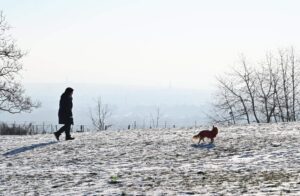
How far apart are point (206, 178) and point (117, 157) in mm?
5744

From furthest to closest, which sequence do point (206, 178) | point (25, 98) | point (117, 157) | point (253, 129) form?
point (25, 98) < point (253, 129) < point (117, 157) < point (206, 178)

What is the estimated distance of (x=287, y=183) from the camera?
36.0 ft

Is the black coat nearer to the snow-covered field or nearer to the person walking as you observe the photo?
the person walking

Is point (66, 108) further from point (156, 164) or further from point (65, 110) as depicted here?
point (156, 164)

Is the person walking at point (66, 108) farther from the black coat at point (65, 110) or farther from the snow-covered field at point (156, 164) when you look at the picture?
the snow-covered field at point (156, 164)

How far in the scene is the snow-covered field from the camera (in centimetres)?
1168

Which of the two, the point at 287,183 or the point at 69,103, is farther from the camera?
the point at 69,103

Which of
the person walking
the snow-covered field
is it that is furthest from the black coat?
the snow-covered field

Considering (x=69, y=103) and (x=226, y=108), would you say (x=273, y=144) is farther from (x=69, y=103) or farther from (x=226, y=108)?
(x=226, y=108)

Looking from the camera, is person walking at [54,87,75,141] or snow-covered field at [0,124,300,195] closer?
snow-covered field at [0,124,300,195]

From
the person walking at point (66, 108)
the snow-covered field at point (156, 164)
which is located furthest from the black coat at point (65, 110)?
the snow-covered field at point (156, 164)

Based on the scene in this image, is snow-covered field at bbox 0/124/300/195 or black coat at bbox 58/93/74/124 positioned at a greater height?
black coat at bbox 58/93/74/124

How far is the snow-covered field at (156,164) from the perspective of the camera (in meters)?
11.7

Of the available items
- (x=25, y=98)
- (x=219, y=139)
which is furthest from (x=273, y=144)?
(x=25, y=98)
